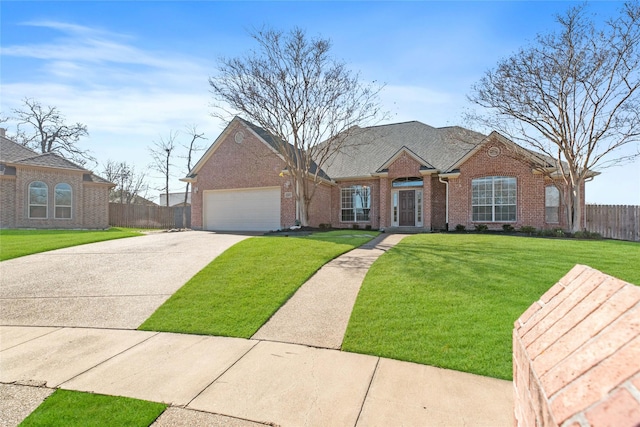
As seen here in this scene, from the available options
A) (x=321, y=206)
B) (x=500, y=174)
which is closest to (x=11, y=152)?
(x=321, y=206)

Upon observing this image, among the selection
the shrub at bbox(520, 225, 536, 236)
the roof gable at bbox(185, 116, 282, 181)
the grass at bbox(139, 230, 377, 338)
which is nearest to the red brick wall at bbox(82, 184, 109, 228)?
the roof gable at bbox(185, 116, 282, 181)

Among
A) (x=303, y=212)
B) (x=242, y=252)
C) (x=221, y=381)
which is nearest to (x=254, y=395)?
(x=221, y=381)

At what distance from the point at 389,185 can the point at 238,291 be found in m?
14.4

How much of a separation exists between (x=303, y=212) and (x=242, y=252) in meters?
8.32

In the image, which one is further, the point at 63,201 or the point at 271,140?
the point at 63,201

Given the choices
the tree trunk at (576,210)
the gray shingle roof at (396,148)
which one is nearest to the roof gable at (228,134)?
the gray shingle roof at (396,148)

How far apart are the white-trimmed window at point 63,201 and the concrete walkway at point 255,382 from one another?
768 inches

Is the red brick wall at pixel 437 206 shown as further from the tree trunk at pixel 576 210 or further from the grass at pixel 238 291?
the grass at pixel 238 291

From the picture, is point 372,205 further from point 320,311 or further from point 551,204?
point 320,311

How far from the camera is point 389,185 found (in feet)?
63.0

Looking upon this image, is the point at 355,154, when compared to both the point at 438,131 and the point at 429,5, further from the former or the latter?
the point at 429,5

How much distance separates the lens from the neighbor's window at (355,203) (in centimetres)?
2038

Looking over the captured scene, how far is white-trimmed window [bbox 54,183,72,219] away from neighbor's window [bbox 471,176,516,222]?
23.7 metres

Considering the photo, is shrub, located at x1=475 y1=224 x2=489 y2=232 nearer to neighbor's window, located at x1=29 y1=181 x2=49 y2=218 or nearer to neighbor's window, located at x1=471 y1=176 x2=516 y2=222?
neighbor's window, located at x1=471 y1=176 x2=516 y2=222
